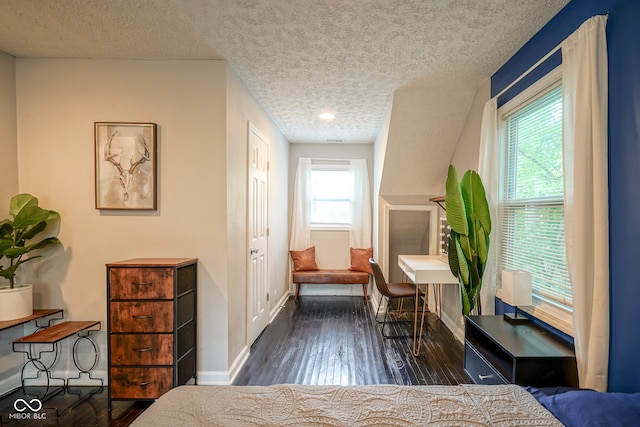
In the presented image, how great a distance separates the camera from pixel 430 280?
2885 millimetres

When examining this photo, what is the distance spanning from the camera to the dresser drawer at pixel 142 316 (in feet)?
6.35

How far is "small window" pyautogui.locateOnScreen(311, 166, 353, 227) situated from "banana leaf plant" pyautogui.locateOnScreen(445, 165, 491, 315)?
2815mm

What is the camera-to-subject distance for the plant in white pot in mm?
1959

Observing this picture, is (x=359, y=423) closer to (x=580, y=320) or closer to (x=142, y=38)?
(x=580, y=320)

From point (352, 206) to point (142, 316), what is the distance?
3.48 m

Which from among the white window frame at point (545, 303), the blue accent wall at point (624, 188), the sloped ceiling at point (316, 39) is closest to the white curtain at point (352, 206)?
the sloped ceiling at point (316, 39)

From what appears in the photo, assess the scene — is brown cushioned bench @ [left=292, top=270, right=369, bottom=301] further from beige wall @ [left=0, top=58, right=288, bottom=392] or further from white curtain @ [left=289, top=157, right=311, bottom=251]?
beige wall @ [left=0, top=58, right=288, bottom=392]

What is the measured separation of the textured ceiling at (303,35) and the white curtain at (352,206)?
2.17 metres

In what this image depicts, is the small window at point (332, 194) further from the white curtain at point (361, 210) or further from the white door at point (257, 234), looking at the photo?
the white door at point (257, 234)

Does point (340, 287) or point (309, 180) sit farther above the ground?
point (309, 180)

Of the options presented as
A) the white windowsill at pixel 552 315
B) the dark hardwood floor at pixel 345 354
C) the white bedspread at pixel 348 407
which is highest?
the white windowsill at pixel 552 315

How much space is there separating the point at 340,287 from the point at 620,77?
162 inches

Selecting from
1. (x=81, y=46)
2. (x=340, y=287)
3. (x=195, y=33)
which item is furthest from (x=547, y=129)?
(x=340, y=287)

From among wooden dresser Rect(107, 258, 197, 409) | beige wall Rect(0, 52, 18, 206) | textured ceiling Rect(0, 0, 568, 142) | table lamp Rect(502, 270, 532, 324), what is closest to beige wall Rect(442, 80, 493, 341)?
textured ceiling Rect(0, 0, 568, 142)
